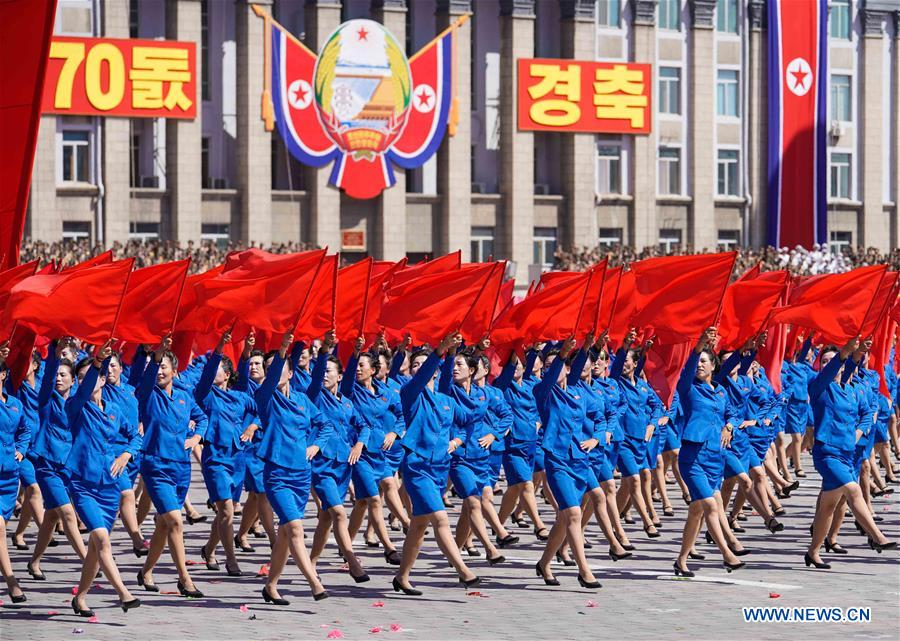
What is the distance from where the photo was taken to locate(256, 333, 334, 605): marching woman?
1325 cm

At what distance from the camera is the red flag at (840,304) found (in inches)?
656

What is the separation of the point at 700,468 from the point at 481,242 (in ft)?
121

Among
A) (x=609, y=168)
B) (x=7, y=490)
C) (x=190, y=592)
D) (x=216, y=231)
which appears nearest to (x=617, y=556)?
(x=190, y=592)

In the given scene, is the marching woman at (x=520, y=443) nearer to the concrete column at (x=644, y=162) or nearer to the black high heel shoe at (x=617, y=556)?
the black high heel shoe at (x=617, y=556)

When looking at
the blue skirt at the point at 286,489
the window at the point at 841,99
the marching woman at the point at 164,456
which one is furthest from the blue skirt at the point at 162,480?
the window at the point at 841,99

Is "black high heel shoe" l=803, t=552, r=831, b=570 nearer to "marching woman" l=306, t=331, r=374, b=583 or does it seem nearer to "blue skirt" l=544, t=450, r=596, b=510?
"blue skirt" l=544, t=450, r=596, b=510

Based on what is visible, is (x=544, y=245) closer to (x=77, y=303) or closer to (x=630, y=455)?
(x=630, y=455)

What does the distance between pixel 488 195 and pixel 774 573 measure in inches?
1458

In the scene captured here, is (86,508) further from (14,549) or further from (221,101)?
(221,101)

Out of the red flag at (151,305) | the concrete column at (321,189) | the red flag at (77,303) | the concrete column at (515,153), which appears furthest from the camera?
the concrete column at (515,153)

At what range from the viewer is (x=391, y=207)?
49625 mm

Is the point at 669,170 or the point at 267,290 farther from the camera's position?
the point at 669,170

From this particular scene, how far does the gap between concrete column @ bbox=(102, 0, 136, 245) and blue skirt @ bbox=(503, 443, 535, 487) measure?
99.5ft

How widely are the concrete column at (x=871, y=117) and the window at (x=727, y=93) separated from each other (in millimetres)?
4594
